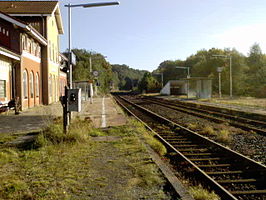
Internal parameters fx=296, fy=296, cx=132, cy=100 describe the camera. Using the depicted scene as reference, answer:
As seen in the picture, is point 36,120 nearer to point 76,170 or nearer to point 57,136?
point 57,136

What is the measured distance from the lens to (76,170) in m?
5.61

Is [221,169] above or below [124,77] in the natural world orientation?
below

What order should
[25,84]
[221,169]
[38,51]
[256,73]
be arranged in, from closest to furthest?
[221,169]
[25,84]
[38,51]
[256,73]

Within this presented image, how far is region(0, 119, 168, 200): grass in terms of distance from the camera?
4.46 meters

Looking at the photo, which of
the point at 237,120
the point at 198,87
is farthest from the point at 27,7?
the point at 198,87

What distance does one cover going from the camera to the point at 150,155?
6.86 meters

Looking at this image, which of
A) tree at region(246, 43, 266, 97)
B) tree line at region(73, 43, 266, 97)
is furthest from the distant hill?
tree at region(246, 43, 266, 97)

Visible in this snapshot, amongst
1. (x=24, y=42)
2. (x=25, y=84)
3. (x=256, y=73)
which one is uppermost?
(x=24, y=42)

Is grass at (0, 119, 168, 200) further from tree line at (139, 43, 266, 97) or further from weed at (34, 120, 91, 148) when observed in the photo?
tree line at (139, 43, 266, 97)

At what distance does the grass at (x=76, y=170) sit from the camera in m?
4.46

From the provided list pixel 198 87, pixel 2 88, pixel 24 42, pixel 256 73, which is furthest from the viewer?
pixel 256 73

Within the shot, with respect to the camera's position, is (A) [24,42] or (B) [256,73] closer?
(A) [24,42]

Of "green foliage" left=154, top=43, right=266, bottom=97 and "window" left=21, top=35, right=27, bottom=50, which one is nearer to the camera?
"window" left=21, top=35, right=27, bottom=50

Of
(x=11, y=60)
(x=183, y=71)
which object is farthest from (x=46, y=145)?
(x=183, y=71)
